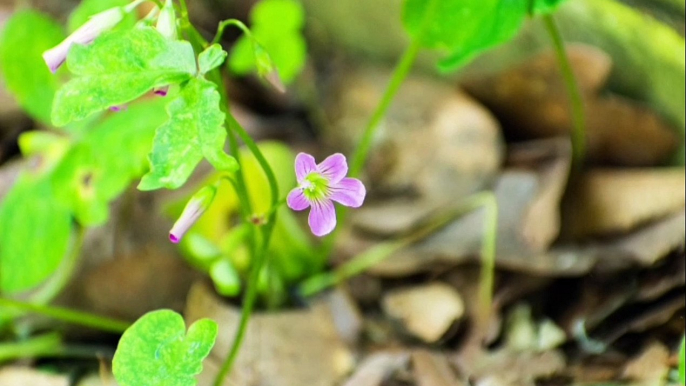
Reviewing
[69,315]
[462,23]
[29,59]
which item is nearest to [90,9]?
[29,59]

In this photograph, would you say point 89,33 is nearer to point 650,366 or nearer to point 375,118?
point 375,118

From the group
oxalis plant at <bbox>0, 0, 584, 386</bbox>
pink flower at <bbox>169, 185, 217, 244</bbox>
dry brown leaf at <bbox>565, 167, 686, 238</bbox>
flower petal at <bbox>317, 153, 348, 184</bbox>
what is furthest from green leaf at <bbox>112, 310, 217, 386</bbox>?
dry brown leaf at <bbox>565, 167, 686, 238</bbox>

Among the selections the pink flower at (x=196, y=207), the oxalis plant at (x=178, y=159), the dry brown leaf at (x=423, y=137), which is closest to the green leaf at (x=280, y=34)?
the oxalis plant at (x=178, y=159)

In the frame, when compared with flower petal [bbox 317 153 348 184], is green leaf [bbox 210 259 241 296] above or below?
below

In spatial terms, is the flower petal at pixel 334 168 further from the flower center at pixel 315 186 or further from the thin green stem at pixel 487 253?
the thin green stem at pixel 487 253

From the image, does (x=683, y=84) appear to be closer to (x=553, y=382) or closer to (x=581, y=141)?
(x=581, y=141)

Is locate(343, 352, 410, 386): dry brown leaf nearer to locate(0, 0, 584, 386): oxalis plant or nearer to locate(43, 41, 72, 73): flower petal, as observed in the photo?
locate(0, 0, 584, 386): oxalis plant
